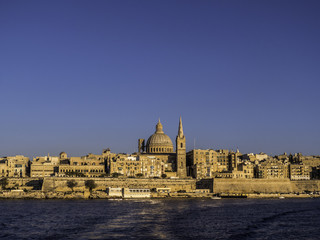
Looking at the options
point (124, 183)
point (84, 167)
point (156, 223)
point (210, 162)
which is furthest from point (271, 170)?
point (156, 223)

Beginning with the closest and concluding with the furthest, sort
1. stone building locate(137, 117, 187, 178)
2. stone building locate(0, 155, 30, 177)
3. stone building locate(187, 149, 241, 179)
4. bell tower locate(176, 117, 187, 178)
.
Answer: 1. stone building locate(0, 155, 30, 177)
2. stone building locate(187, 149, 241, 179)
3. stone building locate(137, 117, 187, 178)
4. bell tower locate(176, 117, 187, 178)

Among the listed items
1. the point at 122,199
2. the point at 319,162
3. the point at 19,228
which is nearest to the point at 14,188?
the point at 122,199

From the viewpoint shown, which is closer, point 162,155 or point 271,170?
point 271,170

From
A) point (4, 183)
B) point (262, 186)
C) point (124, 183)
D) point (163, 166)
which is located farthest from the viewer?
point (163, 166)

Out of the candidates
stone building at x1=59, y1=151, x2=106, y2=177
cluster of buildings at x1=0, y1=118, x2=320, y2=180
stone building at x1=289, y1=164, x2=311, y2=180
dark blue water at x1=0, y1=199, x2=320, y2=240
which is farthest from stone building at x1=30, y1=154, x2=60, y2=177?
stone building at x1=289, y1=164, x2=311, y2=180

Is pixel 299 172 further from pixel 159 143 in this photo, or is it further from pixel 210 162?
pixel 159 143

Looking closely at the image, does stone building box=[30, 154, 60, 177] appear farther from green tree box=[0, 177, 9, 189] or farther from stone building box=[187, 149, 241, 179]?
stone building box=[187, 149, 241, 179]
